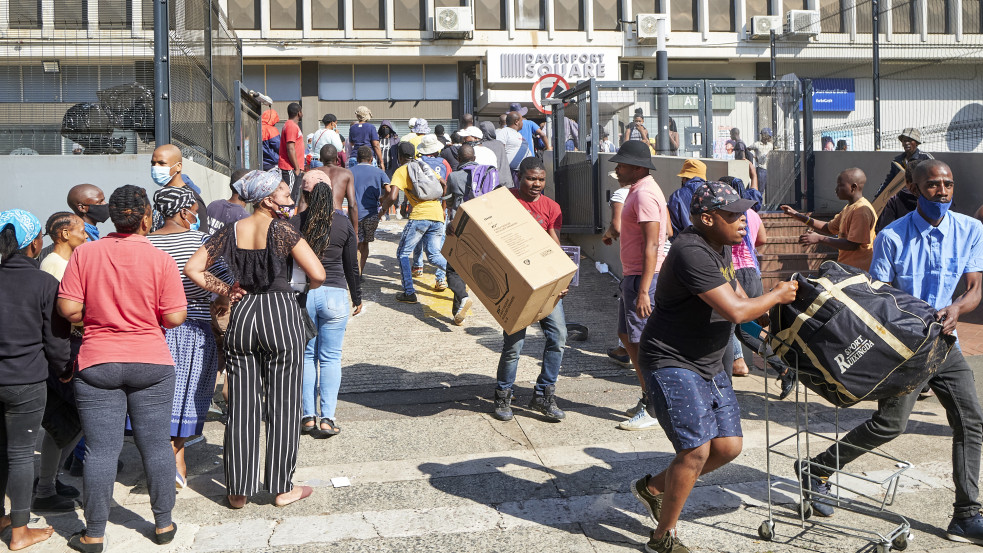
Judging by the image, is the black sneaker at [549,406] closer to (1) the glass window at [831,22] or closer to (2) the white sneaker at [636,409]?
(2) the white sneaker at [636,409]

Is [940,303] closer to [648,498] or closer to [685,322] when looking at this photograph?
[685,322]

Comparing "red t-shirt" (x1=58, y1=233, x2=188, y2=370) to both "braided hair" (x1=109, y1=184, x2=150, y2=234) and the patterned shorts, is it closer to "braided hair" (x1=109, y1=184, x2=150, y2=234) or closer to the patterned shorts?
"braided hair" (x1=109, y1=184, x2=150, y2=234)

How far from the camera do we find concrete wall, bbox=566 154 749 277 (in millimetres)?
10117

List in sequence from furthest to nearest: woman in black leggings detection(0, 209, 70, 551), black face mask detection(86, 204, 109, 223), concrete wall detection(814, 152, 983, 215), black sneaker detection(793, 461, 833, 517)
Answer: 1. concrete wall detection(814, 152, 983, 215)
2. black face mask detection(86, 204, 109, 223)
3. black sneaker detection(793, 461, 833, 517)
4. woman in black leggings detection(0, 209, 70, 551)

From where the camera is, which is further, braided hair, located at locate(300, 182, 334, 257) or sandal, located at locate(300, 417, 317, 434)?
sandal, located at locate(300, 417, 317, 434)

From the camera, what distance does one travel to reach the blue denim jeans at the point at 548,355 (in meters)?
6.62

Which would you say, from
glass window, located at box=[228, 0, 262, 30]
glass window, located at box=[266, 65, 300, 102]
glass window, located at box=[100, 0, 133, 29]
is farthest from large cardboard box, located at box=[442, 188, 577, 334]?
glass window, located at box=[266, 65, 300, 102]

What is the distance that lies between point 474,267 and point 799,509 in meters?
2.46

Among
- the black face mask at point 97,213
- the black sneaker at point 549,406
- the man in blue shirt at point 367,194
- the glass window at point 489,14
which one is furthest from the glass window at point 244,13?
the black sneaker at point 549,406

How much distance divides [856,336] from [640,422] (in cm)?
260

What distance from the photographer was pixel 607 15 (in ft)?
95.9

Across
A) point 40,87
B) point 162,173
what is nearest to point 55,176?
point 40,87

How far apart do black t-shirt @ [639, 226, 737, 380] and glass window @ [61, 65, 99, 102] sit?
6.20m

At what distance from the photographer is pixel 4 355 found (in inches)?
175
